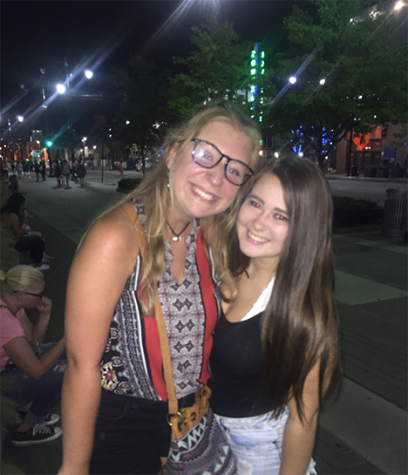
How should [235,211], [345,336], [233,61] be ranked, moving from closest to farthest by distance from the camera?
1. [235,211]
2. [345,336]
3. [233,61]

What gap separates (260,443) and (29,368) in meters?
1.81

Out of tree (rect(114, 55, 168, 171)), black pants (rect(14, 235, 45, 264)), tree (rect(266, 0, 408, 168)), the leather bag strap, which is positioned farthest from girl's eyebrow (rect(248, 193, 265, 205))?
tree (rect(114, 55, 168, 171))

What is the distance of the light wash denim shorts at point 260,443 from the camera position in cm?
166

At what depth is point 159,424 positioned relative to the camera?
1533 mm

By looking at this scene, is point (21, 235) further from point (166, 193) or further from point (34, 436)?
point (166, 193)

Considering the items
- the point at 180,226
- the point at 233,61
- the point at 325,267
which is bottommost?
the point at 325,267

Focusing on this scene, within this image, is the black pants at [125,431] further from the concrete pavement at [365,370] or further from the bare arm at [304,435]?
the concrete pavement at [365,370]

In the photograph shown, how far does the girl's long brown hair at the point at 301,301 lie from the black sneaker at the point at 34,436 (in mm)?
2272

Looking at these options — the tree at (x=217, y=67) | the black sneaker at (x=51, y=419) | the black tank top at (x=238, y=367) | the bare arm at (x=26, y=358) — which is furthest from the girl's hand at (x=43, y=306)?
the tree at (x=217, y=67)

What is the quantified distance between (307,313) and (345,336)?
3513 millimetres

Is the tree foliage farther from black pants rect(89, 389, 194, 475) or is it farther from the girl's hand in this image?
black pants rect(89, 389, 194, 475)

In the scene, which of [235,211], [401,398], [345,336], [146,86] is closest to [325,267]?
[235,211]

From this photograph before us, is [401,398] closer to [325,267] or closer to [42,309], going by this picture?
[325,267]

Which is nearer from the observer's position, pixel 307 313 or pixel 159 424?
pixel 159 424
